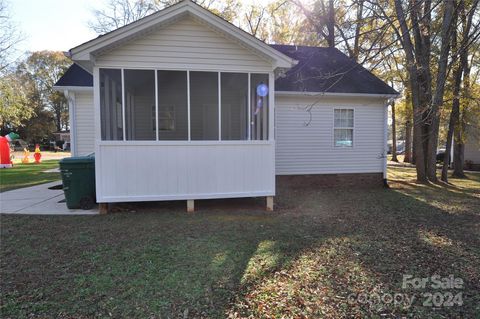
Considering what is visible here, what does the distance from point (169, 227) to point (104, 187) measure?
168cm

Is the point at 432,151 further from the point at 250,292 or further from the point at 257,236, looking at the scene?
the point at 250,292

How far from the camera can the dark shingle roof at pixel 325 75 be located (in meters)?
9.66

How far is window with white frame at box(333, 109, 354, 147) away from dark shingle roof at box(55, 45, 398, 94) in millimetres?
736

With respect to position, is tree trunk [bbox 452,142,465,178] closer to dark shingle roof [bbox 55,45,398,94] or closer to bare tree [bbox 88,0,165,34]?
dark shingle roof [bbox 55,45,398,94]

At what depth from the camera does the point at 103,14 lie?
68.5 feet

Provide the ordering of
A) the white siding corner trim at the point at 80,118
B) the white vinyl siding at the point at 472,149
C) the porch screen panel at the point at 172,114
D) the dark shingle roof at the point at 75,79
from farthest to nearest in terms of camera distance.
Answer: the white vinyl siding at the point at 472,149
the porch screen panel at the point at 172,114
the white siding corner trim at the point at 80,118
the dark shingle roof at the point at 75,79

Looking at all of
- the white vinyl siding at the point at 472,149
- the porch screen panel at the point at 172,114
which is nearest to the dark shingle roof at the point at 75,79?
the porch screen panel at the point at 172,114

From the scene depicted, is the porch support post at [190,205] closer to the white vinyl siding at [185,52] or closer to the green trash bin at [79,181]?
the green trash bin at [79,181]

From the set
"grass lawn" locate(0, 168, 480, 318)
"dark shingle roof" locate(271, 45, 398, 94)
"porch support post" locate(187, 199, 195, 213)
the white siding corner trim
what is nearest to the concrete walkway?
"grass lawn" locate(0, 168, 480, 318)

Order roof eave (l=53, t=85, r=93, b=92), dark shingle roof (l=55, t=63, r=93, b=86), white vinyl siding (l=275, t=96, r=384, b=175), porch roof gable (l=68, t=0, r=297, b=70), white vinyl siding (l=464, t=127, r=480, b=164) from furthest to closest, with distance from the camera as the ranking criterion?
white vinyl siding (l=464, t=127, r=480, b=164), white vinyl siding (l=275, t=96, r=384, b=175), dark shingle roof (l=55, t=63, r=93, b=86), roof eave (l=53, t=85, r=93, b=92), porch roof gable (l=68, t=0, r=297, b=70)

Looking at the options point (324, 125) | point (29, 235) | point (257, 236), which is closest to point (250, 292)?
point (257, 236)

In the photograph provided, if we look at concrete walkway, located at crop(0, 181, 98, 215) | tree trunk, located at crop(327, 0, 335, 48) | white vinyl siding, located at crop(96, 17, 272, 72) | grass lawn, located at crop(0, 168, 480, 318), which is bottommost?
grass lawn, located at crop(0, 168, 480, 318)

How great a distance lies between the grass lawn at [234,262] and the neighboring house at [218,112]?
856 mm

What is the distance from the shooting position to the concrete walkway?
6.38 metres
